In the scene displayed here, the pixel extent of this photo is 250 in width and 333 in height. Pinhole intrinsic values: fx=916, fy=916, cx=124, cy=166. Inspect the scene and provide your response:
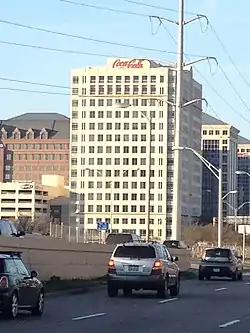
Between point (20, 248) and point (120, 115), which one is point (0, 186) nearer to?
point (120, 115)

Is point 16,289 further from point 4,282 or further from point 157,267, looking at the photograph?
point 157,267

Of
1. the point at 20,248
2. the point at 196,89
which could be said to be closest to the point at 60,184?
the point at 196,89

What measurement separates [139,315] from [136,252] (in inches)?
300

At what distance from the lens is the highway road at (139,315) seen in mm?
17641

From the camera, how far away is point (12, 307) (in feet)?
63.6

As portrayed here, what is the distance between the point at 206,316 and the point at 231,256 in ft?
79.1

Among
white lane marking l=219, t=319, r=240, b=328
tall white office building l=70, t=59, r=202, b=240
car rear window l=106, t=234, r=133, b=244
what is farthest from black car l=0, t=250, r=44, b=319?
tall white office building l=70, t=59, r=202, b=240

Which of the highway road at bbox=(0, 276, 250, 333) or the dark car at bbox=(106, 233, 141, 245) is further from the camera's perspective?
the dark car at bbox=(106, 233, 141, 245)

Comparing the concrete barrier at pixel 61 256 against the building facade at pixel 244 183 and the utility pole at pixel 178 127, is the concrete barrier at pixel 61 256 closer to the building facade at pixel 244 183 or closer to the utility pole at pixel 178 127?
the utility pole at pixel 178 127

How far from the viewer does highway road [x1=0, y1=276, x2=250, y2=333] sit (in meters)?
17.6

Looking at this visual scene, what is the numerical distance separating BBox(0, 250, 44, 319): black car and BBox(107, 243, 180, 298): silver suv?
754 centimetres

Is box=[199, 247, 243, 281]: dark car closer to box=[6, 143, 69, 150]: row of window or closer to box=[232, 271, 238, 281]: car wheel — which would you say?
box=[232, 271, 238, 281]: car wheel

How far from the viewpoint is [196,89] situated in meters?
88.9

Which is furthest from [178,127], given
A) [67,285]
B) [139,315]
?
[139,315]
